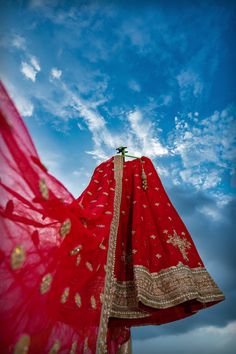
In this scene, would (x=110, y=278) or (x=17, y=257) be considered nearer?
(x=17, y=257)

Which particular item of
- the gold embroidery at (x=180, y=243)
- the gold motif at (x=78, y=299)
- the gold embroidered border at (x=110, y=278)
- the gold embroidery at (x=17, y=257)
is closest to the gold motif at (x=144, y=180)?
the gold embroidered border at (x=110, y=278)

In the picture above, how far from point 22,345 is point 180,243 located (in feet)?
4.28

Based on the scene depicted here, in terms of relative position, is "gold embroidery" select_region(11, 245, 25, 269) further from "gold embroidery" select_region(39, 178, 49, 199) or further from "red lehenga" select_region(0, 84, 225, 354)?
"gold embroidery" select_region(39, 178, 49, 199)

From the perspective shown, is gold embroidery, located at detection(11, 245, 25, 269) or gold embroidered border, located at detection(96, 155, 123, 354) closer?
gold embroidery, located at detection(11, 245, 25, 269)

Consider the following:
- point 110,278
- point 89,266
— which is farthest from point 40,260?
point 110,278

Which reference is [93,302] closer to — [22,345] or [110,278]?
[110,278]

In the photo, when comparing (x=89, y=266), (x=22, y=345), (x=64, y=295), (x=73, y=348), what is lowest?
(x=22, y=345)

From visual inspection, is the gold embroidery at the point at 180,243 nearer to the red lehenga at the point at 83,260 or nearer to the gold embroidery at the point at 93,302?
the red lehenga at the point at 83,260

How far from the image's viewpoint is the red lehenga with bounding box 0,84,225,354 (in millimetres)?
938

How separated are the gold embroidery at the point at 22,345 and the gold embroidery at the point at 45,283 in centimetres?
15

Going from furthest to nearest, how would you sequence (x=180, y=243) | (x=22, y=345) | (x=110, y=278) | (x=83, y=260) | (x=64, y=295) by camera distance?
(x=180, y=243) → (x=110, y=278) → (x=83, y=260) → (x=64, y=295) → (x=22, y=345)

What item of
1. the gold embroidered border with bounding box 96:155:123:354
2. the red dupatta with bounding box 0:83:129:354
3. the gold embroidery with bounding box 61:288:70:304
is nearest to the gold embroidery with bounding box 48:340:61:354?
the red dupatta with bounding box 0:83:129:354

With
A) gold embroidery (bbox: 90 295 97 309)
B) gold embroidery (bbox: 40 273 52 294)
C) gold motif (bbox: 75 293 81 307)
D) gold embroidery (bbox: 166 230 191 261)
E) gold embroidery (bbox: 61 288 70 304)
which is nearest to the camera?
gold embroidery (bbox: 40 273 52 294)

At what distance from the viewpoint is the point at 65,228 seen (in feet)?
3.99
